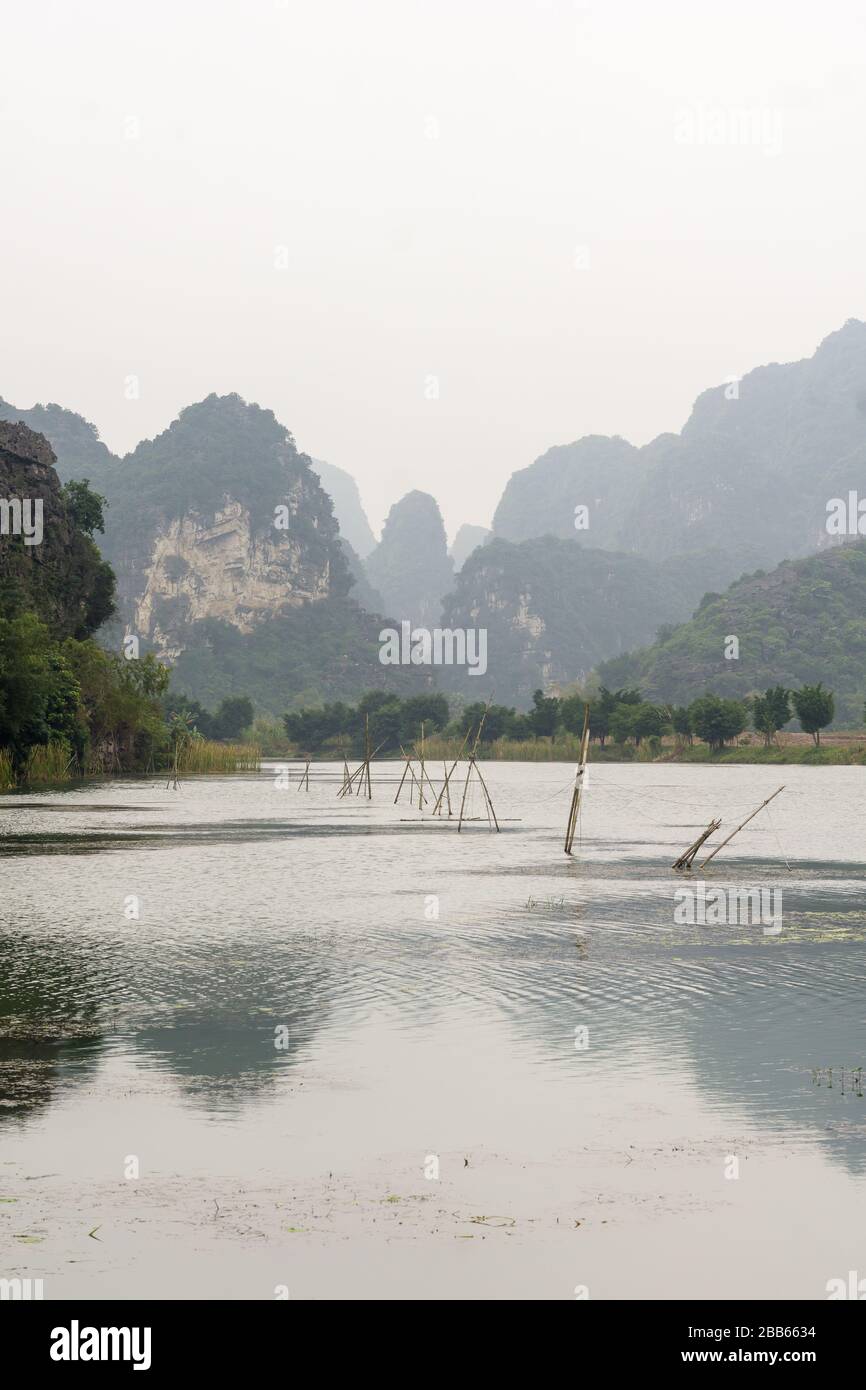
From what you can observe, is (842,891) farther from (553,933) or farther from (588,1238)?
(588,1238)

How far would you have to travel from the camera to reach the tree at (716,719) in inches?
3524

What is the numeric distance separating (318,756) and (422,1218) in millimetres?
114670

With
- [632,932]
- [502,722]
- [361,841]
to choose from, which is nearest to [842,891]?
[632,932]

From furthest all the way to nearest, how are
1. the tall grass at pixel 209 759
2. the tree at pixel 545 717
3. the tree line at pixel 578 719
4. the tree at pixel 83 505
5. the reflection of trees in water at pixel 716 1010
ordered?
the tree at pixel 545 717
the tree line at pixel 578 719
the tall grass at pixel 209 759
the tree at pixel 83 505
the reflection of trees in water at pixel 716 1010

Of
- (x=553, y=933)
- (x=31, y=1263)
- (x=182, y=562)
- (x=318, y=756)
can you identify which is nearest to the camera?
(x=31, y=1263)

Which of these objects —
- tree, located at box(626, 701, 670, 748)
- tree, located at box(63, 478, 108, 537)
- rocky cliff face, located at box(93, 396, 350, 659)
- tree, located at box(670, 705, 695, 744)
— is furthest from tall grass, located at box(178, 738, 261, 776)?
rocky cliff face, located at box(93, 396, 350, 659)

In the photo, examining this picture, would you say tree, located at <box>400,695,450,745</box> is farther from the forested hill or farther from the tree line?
the forested hill

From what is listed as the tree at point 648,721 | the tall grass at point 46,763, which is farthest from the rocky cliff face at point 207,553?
the tall grass at point 46,763

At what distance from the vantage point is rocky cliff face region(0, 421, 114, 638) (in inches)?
2420

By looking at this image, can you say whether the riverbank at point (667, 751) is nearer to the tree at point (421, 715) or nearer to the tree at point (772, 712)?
the tree at point (772, 712)

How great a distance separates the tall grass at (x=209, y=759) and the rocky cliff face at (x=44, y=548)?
7.83 meters

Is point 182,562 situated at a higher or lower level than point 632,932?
higher

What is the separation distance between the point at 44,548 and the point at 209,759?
14635 mm

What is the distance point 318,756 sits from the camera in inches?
4744
